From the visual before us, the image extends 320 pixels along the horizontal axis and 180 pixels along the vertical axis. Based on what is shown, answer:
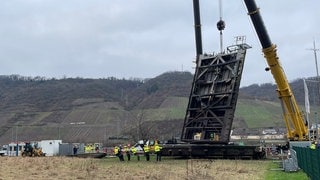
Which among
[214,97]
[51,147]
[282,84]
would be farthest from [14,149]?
[282,84]

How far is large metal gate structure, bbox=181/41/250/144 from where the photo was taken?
28031 mm

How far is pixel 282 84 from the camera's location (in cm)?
2858

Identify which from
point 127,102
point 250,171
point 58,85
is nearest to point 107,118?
point 127,102

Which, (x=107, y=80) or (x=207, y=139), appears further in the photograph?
(x=107, y=80)

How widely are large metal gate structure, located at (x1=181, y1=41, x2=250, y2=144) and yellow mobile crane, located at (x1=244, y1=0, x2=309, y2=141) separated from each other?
4.95 ft

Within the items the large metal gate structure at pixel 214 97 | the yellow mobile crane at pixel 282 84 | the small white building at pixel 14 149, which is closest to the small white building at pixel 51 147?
the small white building at pixel 14 149

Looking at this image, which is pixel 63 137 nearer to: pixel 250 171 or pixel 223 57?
pixel 223 57

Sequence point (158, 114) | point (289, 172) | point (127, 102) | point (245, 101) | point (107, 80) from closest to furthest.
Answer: point (289, 172) → point (158, 114) → point (245, 101) → point (127, 102) → point (107, 80)

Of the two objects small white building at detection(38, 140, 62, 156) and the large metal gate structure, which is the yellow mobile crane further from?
small white building at detection(38, 140, 62, 156)

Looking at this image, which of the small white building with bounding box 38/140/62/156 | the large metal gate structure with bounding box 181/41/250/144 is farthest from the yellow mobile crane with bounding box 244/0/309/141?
the small white building with bounding box 38/140/62/156

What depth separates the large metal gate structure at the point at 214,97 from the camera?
28031 millimetres

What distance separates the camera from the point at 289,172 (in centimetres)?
2098

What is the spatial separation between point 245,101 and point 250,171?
357 ft

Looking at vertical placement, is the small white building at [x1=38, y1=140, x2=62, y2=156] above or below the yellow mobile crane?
below
